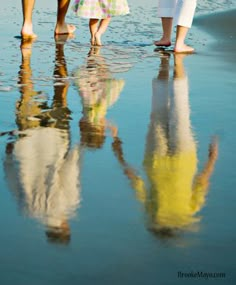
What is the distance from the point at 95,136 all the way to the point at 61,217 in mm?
1267

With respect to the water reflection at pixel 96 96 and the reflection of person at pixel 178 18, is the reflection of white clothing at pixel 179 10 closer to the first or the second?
the reflection of person at pixel 178 18

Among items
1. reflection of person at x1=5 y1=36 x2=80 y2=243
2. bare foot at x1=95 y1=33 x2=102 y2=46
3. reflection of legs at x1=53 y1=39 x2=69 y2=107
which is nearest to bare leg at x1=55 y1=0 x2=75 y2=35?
bare foot at x1=95 y1=33 x2=102 y2=46

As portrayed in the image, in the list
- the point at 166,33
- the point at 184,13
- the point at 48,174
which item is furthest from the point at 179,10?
the point at 48,174

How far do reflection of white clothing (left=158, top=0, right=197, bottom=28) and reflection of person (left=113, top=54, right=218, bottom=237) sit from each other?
2.72 meters

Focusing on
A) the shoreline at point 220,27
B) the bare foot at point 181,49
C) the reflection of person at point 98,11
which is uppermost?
the reflection of person at point 98,11

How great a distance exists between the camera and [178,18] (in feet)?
25.2

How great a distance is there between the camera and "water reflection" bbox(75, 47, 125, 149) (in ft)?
13.4

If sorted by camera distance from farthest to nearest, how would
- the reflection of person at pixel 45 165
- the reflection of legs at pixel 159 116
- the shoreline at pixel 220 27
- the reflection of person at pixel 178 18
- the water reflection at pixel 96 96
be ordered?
the shoreline at pixel 220 27 < the reflection of person at pixel 178 18 < the water reflection at pixel 96 96 < the reflection of legs at pixel 159 116 < the reflection of person at pixel 45 165

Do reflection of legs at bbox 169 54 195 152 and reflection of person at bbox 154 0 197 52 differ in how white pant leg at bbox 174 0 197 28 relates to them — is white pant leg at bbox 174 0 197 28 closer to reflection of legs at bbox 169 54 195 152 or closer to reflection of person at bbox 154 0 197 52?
reflection of person at bbox 154 0 197 52

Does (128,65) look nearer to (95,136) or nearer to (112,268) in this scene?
(95,136)

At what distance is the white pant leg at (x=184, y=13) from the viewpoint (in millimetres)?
7641

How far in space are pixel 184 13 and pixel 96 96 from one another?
2840 mm

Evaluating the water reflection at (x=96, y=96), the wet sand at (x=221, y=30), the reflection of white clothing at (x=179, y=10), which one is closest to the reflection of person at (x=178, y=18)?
the reflection of white clothing at (x=179, y=10)

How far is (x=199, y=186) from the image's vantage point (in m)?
3.29
